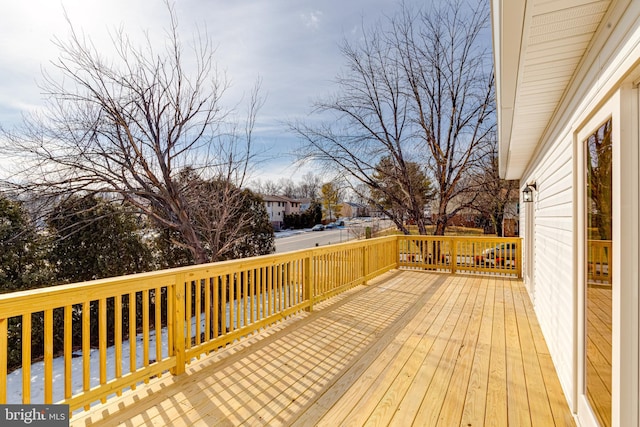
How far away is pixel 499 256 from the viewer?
740 centimetres

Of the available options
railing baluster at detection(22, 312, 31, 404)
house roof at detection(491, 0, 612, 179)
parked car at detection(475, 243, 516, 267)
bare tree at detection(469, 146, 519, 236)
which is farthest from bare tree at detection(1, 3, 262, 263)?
bare tree at detection(469, 146, 519, 236)

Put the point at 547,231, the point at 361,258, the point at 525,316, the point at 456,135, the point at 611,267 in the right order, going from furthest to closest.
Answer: the point at 456,135 < the point at 361,258 < the point at 525,316 < the point at 547,231 < the point at 611,267

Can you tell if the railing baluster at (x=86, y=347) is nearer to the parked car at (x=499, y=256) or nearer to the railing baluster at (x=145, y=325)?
the railing baluster at (x=145, y=325)

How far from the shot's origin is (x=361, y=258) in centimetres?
620

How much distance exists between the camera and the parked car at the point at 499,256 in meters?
7.17

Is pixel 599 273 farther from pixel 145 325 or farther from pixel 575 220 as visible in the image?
pixel 145 325

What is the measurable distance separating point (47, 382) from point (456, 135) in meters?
11.3

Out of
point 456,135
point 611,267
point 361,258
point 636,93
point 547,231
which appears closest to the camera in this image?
point 636,93

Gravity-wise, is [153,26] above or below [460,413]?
above

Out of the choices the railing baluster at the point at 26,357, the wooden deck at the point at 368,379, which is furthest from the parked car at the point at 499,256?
the railing baluster at the point at 26,357

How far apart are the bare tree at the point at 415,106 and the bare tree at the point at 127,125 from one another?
5.90m

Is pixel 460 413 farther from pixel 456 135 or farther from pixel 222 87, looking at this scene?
pixel 456 135

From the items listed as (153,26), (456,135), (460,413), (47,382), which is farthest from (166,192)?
(456,135)

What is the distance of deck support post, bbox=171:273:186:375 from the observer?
269cm
